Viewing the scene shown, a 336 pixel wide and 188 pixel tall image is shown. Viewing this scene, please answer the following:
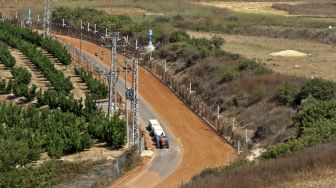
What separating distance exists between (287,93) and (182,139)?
966 cm

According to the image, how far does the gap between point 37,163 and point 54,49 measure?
43.7m

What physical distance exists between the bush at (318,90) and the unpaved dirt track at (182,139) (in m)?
7.63

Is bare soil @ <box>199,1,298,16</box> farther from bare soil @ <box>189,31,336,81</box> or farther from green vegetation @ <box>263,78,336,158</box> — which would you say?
green vegetation @ <box>263,78,336,158</box>

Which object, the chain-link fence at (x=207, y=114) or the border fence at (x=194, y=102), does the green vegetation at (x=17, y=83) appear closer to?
the border fence at (x=194, y=102)

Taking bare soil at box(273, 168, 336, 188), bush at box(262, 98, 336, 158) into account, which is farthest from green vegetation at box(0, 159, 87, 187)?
bare soil at box(273, 168, 336, 188)

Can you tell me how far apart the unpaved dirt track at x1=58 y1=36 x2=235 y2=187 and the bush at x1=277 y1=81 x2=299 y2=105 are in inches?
257

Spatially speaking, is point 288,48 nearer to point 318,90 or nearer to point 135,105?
point 318,90

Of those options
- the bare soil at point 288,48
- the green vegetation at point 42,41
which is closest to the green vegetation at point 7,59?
the green vegetation at point 42,41

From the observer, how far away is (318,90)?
5112 centimetres

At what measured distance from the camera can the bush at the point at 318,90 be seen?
5094 centimetres

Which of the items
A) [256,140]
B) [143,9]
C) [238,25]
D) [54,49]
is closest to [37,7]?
[143,9]

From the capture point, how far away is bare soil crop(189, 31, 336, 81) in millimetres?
68938

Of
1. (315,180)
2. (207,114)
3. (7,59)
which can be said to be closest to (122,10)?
(7,59)

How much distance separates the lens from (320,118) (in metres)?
43.9
